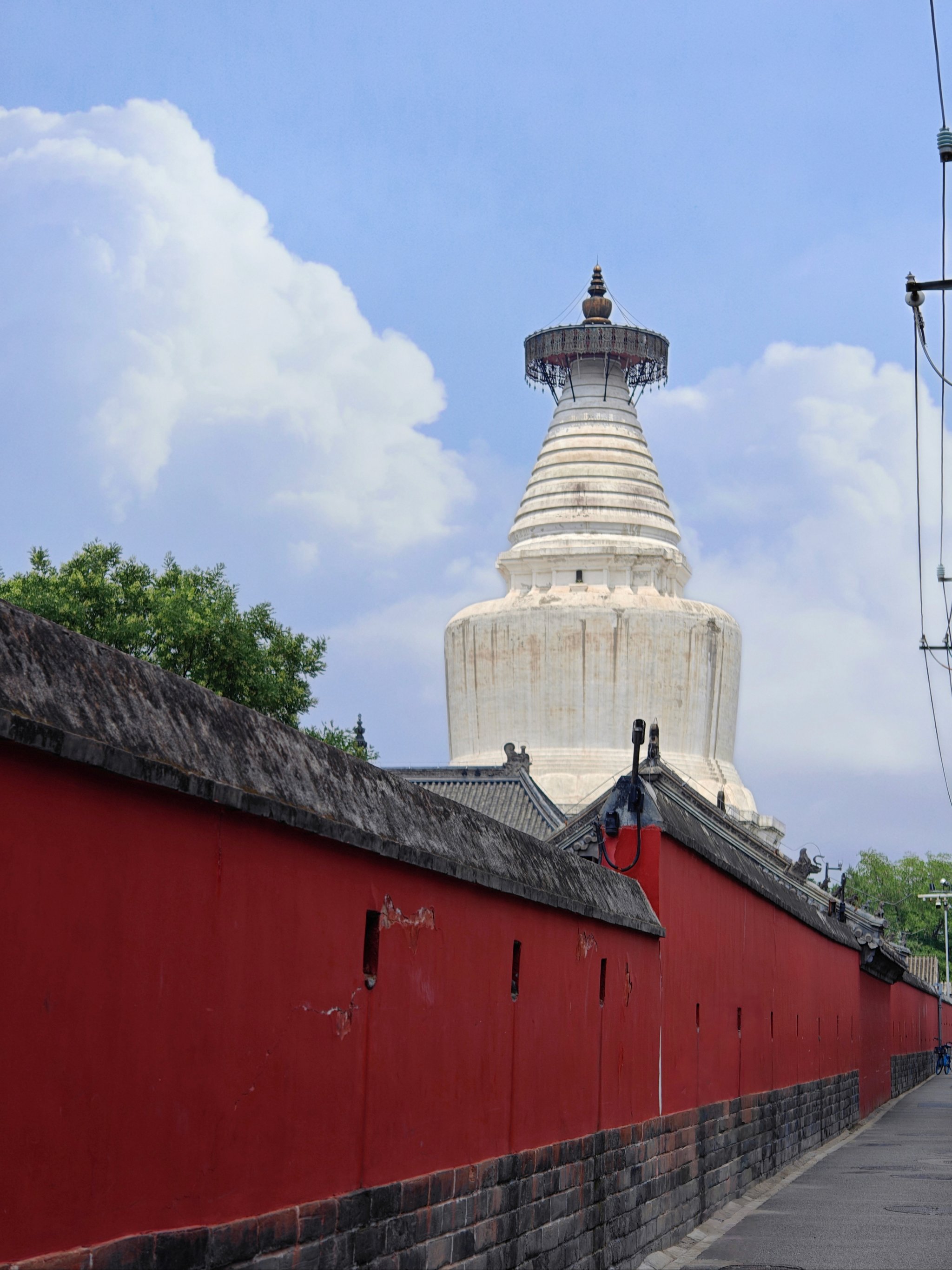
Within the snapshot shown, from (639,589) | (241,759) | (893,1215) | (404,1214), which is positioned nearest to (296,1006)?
(241,759)

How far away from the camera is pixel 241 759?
19.4 feet

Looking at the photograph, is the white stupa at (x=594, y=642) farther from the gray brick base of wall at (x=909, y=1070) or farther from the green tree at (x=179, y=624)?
the green tree at (x=179, y=624)

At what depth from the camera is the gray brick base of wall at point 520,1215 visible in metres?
5.51

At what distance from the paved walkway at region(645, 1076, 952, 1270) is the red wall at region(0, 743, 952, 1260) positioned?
7.21 feet

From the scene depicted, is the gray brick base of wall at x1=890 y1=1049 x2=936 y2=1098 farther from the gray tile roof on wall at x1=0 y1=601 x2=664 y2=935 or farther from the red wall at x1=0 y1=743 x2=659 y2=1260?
the gray tile roof on wall at x1=0 y1=601 x2=664 y2=935

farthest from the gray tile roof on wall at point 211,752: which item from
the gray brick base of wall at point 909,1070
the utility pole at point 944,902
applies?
the utility pole at point 944,902

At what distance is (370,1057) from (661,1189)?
6.11 metres

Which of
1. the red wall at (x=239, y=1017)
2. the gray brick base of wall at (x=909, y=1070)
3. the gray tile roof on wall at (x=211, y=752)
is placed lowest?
the gray brick base of wall at (x=909, y=1070)

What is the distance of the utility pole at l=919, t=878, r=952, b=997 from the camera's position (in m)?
70.6

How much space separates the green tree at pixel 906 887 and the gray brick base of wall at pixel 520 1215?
75967 mm

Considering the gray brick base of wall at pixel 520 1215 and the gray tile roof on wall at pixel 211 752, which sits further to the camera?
the gray brick base of wall at pixel 520 1215

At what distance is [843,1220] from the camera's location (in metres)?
14.1

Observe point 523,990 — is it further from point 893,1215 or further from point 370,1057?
point 893,1215

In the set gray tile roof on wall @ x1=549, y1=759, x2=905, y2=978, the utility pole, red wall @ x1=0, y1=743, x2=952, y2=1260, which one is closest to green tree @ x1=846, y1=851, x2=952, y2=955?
the utility pole
